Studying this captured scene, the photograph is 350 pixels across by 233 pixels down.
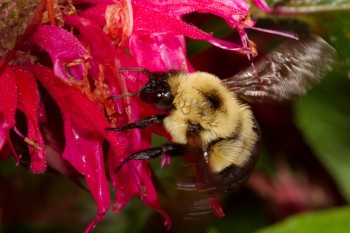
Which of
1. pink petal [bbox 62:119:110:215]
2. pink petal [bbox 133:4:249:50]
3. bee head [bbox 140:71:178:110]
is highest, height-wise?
pink petal [bbox 133:4:249:50]

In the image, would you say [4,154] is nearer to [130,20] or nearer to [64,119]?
[64,119]

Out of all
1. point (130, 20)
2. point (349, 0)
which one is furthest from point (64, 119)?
point (349, 0)

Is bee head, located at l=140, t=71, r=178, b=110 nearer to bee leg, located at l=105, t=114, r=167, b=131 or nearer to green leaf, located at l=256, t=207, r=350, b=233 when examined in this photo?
bee leg, located at l=105, t=114, r=167, b=131

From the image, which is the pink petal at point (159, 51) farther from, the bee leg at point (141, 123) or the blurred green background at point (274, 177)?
the blurred green background at point (274, 177)

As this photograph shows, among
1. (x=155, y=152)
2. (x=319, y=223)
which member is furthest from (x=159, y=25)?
(x=319, y=223)

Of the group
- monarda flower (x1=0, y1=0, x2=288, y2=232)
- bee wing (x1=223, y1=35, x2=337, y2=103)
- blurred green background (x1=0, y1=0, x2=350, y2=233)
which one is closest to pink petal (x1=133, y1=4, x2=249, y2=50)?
monarda flower (x1=0, y1=0, x2=288, y2=232)

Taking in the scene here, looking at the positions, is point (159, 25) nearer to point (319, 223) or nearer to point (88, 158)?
point (88, 158)

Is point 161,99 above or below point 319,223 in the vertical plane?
above
